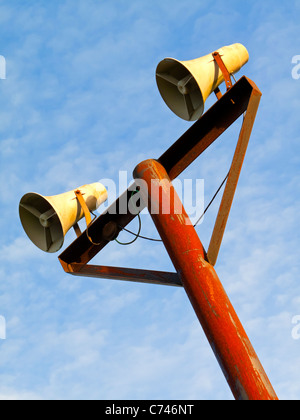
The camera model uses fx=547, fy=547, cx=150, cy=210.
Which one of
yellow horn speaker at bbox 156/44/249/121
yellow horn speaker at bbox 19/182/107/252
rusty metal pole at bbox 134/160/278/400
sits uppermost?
yellow horn speaker at bbox 156/44/249/121

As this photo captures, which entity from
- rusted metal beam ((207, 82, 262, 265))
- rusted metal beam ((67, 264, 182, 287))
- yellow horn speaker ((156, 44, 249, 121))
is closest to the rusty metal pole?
rusted metal beam ((207, 82, 262, 265))

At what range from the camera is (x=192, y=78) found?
524 cm

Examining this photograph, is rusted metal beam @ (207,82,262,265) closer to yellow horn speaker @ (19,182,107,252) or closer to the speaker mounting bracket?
the speaker mounting bracket

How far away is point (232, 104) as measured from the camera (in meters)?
4.88

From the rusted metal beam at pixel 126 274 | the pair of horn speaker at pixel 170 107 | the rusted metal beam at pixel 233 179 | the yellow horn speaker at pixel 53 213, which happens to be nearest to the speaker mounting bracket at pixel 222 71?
the pair of horn speaker at pixel 170 107

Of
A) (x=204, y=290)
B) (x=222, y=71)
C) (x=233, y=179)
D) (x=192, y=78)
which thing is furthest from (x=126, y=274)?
(x=222, y=71)

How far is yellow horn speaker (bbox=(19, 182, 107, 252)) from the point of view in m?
5.41

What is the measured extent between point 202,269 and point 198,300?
0.84 feet

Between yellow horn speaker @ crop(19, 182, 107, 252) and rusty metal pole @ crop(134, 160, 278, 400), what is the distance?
97 cm

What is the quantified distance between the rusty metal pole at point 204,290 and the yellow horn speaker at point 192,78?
876mm

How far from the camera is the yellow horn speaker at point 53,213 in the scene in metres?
5.41

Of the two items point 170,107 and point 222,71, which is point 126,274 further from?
point 222,71
